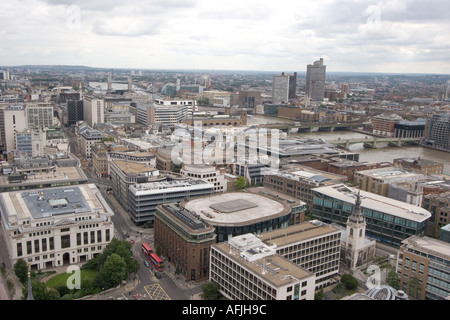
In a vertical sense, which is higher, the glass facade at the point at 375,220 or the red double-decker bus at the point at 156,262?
the glass facade at the point at 375,220

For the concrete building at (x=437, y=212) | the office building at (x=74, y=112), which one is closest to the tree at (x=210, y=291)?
the concrete building at (x=437, y=212)

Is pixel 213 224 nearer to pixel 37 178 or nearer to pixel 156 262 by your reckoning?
pixel 156 262

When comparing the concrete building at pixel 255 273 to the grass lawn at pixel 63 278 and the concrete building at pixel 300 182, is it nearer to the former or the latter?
the grass lawn at pixel 63 278

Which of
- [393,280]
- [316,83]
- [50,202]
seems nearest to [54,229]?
[50,202]

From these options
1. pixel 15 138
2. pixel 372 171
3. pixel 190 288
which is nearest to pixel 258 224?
pixel 190 288

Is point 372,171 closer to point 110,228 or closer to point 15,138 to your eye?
point 110,228
